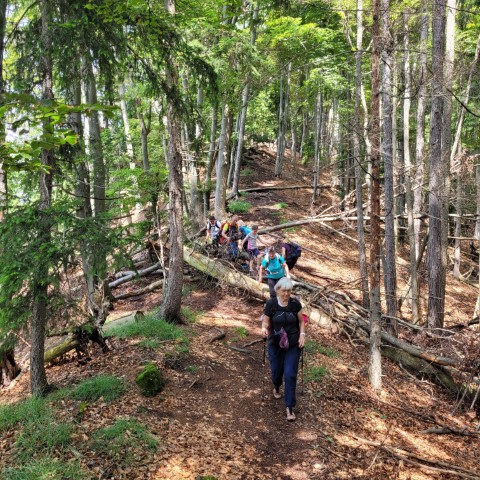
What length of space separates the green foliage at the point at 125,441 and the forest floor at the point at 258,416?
0.21ft

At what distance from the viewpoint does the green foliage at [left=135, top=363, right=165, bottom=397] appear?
5.47 meters

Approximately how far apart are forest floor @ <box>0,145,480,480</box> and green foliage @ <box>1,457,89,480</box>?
0.50 ft

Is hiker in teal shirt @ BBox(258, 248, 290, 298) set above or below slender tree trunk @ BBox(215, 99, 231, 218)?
below

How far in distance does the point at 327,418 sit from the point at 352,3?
12.4 metres

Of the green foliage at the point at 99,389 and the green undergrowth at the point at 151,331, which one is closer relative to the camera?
the green foliage at the point at 99,389

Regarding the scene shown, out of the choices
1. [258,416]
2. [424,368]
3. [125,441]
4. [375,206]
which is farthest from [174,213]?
[424,368]

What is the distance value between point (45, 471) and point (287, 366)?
3.08m

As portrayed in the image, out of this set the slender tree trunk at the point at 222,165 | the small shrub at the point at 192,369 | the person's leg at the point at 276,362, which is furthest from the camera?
the slender tree trunk at the point at 222,165

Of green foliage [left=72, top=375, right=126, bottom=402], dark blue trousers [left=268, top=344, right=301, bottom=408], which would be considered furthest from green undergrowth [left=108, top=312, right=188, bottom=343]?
dark blue trousers [left=268, top=344, right=301, bottom=408]

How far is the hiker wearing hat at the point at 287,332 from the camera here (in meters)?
5.29

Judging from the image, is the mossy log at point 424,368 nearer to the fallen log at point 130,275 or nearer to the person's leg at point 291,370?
the person's leg at point 291,370

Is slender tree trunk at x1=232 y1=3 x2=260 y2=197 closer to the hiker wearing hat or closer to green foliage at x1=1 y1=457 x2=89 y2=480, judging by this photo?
the hiker wearing hat

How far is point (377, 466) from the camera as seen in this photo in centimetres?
483

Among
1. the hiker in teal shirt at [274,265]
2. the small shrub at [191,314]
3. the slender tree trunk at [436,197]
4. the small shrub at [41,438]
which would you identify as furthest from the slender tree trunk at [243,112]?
the small shrub at [41,438]
